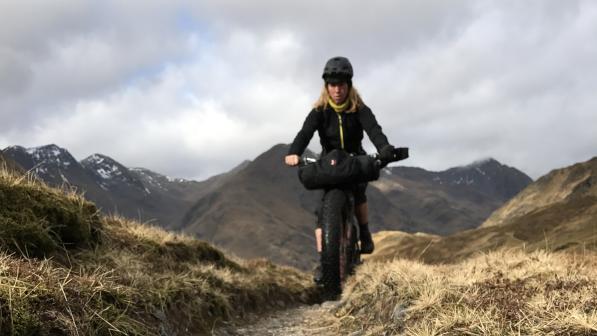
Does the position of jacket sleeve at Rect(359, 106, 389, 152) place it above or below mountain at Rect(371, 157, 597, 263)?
above

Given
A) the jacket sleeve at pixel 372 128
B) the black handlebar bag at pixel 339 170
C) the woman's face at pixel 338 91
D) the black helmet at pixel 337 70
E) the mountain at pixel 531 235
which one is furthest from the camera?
the mountain at pixel 531 235

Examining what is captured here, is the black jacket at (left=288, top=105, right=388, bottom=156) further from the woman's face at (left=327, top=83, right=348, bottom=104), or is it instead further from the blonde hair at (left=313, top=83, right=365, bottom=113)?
the woman's face at (left=327, top=83, right=348, bottom=104)

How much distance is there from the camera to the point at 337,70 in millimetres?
8578

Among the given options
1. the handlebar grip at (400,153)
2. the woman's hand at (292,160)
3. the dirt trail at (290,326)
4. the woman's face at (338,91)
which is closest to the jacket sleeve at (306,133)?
the woman's hand at (292,160)

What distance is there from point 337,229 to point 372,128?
1.89 meters

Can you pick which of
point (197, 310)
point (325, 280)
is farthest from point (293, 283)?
point (197, 310)

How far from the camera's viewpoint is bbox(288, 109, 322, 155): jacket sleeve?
8906mm

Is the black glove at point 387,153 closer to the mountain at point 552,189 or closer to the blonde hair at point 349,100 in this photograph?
the blonde hair at point 349,100

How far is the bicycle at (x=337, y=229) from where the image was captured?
784 centimetres

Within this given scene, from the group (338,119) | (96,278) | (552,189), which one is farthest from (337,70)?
(552,189)

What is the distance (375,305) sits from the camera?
→ 577cm

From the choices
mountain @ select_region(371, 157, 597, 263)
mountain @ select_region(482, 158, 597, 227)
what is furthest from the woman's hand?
mountain @ select_region(482, 158, 597, 227)

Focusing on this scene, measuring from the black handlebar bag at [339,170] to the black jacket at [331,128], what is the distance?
0.76 meters

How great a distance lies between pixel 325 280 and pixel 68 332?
200 inches
